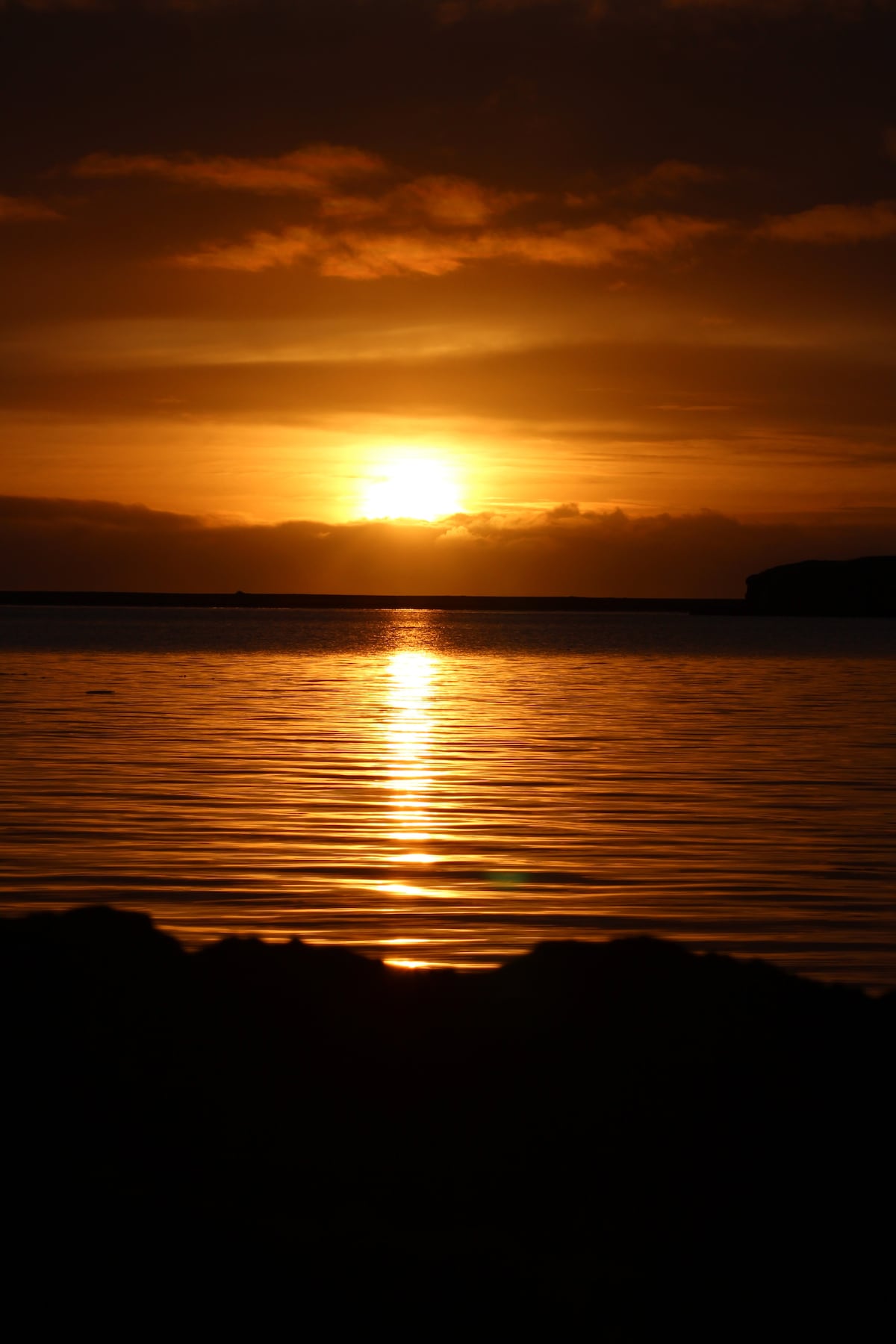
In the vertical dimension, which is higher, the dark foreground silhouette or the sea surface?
the dark foreground silhouette

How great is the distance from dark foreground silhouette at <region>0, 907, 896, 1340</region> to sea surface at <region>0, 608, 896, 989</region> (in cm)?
407

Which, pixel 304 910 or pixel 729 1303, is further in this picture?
pixel 304 910

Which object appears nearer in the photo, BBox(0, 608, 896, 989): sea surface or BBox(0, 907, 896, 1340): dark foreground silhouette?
BBox(0, 907, 896, 1340): dark foreground silhouette

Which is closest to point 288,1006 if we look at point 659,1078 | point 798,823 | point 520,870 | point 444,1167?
point 444,1167

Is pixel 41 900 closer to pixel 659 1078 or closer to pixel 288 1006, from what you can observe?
pixel 288 1006

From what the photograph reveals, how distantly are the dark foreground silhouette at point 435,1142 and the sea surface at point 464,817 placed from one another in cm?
407

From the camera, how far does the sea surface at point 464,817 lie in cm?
1380

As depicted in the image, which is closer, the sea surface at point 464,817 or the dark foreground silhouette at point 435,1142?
the dark foreground silhouette at point 435,1142

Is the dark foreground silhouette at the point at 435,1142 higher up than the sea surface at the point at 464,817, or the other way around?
the dark foreground silhouette at the point at 435,1142

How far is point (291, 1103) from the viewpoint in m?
7.28

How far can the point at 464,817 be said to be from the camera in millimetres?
21047

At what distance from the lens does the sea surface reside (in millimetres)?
13797

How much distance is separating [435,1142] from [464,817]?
1404cm

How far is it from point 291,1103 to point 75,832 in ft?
40.3
